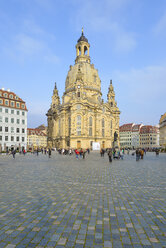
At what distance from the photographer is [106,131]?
93188 millimetres

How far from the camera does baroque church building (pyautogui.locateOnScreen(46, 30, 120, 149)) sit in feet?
272

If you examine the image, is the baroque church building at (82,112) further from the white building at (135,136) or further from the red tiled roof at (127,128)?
the red tiled roof at (127,128)

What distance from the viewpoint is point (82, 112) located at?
8344 cm

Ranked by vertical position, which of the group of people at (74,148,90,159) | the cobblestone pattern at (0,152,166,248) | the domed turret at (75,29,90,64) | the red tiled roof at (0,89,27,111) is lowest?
the group of people at (74,148,90,159)

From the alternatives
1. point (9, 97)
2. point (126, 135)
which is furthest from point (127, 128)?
point (9, 97)

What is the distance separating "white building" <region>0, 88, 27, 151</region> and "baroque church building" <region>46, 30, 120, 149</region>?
77.8 feet

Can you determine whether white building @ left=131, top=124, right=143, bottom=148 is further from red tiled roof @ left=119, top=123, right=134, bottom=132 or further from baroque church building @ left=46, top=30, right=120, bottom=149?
baroque church building @ left=46, top=30, right=120, bottom=149

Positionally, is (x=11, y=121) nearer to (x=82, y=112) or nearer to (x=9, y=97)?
(x=9, y=97)

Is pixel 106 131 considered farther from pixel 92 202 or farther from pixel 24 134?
pixel 92 202

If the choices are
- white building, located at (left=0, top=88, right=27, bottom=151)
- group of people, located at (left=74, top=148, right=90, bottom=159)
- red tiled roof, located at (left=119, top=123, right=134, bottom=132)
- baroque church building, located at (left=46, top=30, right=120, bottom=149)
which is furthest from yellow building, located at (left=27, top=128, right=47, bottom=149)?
group of people, located at (left=74, top=148, right=90, bottom=159)

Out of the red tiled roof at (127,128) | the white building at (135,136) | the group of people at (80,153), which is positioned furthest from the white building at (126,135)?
the group of people at (80,153)

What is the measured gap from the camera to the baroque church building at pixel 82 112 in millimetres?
Result: 82875

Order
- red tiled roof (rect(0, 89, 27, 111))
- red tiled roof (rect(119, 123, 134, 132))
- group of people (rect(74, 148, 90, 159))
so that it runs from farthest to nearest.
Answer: red tiled roof (rect(119, 123, 134, 132)) < red tiled roof (rect(0, 89, 27, 111)) < group of people (rect(74, 148, 90, 159))

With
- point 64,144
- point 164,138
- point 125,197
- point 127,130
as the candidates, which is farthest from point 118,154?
point 127,130
